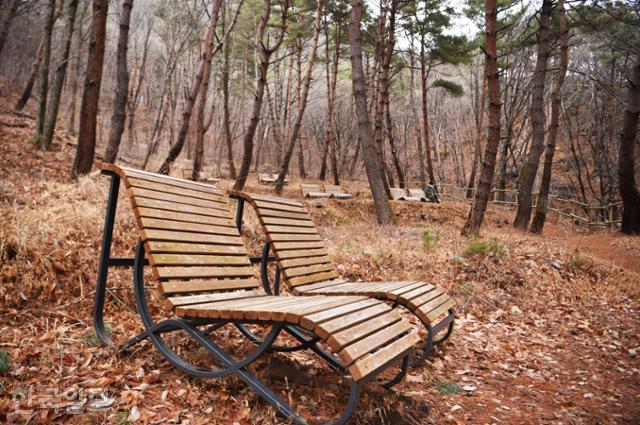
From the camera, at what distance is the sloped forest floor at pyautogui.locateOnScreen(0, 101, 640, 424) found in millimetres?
2359

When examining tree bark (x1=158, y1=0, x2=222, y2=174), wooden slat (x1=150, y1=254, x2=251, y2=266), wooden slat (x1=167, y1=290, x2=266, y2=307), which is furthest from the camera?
tree bark (x1=158, y1=0, x2=222, y2=174)

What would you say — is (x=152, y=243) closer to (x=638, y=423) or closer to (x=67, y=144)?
(x=638, y=423)

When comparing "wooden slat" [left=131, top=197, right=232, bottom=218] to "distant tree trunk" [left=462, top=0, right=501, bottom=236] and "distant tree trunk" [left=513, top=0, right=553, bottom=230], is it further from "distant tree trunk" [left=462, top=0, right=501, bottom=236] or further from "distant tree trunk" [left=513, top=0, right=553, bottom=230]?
"distant tree trunk" [left=513, top=0, right=553, bottom=230]

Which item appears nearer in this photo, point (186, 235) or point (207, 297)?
point (207, 297)

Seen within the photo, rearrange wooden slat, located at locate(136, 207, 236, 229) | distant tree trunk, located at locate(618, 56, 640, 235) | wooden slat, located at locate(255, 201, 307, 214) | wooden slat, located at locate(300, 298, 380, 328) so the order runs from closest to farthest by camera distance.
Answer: wooden slat, located at locate(300, 298, 380, 328)
wooden slat, located at locate(136, 207, 236, 229)
wooden slat, located at locate(255, 201, 307, 214)
distant tree trunk, located at locate(618, 56, 640, 235)

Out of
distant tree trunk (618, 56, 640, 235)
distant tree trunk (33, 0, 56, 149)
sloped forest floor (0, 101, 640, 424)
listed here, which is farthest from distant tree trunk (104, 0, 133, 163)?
distant tree trunk (618, 56, 640, 235)

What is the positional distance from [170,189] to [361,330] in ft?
6.29

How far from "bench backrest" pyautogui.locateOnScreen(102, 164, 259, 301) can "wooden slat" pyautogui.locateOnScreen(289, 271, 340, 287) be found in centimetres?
52

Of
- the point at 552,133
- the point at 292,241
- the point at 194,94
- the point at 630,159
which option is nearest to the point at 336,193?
the point at 194,94

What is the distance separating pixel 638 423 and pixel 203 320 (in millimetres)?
3044

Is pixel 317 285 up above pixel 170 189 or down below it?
below

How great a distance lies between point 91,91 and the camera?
7191 millimetres

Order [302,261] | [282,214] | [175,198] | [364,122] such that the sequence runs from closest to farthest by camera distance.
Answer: [175,198], [302,261], [282,214], [364,122]

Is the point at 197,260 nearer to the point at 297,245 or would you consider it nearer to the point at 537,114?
the point at 297,245
